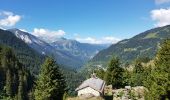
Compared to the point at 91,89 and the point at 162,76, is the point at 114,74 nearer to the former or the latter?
the point at 91,89

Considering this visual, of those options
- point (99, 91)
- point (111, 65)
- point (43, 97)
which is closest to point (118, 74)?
point (111, 65)

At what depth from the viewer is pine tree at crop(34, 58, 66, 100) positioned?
67919mm

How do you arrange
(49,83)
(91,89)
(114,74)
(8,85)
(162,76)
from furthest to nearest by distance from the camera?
(8,85), (114,74), (91,89), (49,83), (162,76)

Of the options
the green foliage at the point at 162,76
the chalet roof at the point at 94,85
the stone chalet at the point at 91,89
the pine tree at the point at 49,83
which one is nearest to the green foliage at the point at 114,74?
the chalet roof at the point at 94,85

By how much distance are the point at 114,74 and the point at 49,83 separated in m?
46.9

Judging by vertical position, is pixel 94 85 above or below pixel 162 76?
below

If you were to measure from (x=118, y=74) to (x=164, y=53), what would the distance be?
210 feet

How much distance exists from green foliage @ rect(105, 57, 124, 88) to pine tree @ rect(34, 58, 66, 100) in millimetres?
43190

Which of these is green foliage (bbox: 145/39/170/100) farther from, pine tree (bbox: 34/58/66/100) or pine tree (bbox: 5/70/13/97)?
pine tree (bbox: 5/70/13/97)

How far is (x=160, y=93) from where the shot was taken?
46844 millimetres

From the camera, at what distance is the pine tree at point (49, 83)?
223 feet

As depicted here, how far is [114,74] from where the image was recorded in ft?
368

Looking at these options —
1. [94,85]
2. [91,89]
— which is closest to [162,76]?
[91,89]

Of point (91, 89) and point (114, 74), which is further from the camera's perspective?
point (114, 74)
